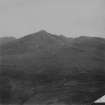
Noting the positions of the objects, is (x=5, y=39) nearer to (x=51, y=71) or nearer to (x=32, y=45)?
(x=32, y=45)

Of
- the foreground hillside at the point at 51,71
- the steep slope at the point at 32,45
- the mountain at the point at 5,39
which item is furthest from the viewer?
the mountain at the point at 5,39

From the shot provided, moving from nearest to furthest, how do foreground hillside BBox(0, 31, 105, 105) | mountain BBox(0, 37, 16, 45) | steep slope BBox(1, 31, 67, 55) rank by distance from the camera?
foreground hillside BBox(0, 31, 105, 105)
steep slope BBox(1, 31, 67, 55)
mountain BBox(0, 37, 16, 45)

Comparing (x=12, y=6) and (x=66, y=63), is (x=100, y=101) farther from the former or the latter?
(x=12, y=6)

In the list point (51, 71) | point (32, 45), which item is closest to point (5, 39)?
point (32, 45)

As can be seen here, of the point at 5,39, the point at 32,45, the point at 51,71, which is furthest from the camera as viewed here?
the point at 5,39

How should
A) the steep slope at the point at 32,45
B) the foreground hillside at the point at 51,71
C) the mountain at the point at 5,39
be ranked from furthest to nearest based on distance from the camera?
the mountain at the point at 5,39 < the steep slope at the point at 32,45 < the foreground hillside at the point at 51,71

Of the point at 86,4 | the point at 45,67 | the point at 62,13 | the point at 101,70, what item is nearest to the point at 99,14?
the point at 86,4

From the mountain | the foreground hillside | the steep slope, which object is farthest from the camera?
the mountain

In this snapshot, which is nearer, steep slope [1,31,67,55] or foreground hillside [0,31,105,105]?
foreground hillside [0,31,105,105]
